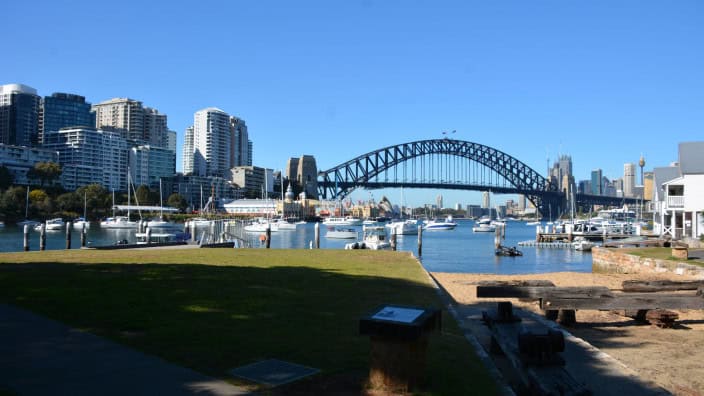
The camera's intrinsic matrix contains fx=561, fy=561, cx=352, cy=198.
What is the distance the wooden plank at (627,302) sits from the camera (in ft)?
36.9

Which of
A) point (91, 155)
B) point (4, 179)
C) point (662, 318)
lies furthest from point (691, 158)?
point (91, 155)

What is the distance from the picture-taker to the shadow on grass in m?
6.42

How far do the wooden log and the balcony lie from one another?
3595 centimetres

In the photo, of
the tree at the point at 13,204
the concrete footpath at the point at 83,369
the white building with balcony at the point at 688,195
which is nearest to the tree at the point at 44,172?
the tree at the point at 13,204

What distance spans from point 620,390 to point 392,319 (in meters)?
3.45

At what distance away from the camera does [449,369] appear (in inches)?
247

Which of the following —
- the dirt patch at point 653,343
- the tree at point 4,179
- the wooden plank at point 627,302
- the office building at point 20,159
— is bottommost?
the dirt patch at point 653,343

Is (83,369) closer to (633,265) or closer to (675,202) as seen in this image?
(633,265)

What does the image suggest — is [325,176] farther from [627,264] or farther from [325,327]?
[325,327]

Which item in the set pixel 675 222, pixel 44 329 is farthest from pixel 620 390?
pixel 675 222

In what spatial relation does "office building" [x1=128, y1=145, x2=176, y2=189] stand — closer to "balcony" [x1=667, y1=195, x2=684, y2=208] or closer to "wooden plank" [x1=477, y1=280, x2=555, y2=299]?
"balcony" [x1=667, y1=195, x2=684, y2=208]

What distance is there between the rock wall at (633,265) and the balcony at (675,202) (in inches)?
568

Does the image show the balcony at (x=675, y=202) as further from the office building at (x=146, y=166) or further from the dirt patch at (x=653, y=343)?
the office building at (x=146, y=166)

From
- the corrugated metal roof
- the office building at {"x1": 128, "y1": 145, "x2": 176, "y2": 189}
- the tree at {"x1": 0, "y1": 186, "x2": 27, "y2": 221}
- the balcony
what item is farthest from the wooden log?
the office building at {"x1": 128, "y1": 145, "x2": 176, "y2": 189}
